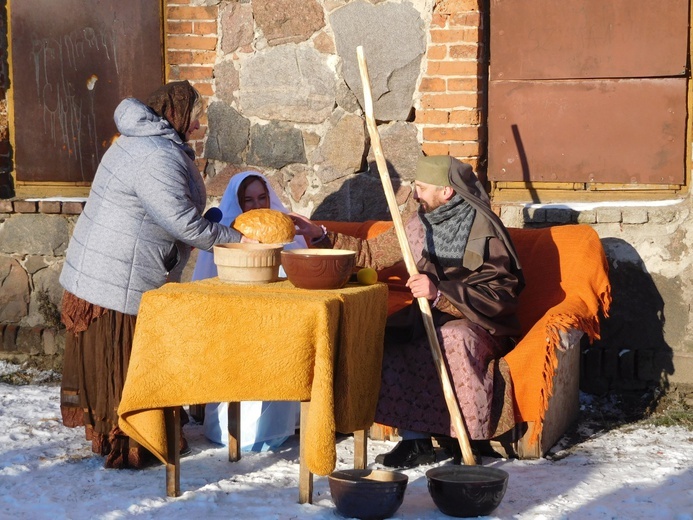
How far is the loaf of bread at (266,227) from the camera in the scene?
444cm

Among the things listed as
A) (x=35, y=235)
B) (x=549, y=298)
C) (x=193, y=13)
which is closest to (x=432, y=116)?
(x=549, y=298)

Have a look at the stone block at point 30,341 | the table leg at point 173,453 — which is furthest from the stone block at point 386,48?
the table leg at point 173,453

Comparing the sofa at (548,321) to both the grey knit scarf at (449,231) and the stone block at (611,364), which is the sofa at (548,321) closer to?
the stone block at (611,364)

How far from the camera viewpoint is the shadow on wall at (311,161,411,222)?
20.2 ft

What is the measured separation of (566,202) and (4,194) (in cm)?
336

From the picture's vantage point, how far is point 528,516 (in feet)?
13.1

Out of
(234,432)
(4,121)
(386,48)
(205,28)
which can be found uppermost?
(205,28)

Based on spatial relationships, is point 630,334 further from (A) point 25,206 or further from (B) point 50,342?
(A) point 25,206

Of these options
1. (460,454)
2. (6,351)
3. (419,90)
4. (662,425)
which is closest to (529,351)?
(460,454)

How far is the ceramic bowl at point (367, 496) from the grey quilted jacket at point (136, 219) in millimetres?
1160

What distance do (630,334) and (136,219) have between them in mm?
2743

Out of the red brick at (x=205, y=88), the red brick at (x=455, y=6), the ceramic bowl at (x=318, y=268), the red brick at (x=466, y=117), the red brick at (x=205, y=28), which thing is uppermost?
the red brick at (x=455, y=6)

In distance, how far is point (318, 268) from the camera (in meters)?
4.03

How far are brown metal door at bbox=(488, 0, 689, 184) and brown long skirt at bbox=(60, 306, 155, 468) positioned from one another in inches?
94.6
